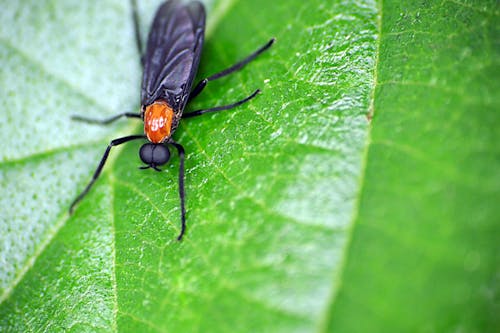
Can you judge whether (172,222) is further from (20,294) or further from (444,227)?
(444,227)

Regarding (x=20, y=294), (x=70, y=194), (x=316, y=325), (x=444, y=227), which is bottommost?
(x=20, y=294)

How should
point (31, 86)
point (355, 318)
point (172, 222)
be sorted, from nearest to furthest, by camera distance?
point (355, 318) < point (172, 222) < point (31, 86)

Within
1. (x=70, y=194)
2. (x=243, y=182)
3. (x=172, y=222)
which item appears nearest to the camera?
(x=243, y=182)

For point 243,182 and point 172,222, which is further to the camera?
point 172,222

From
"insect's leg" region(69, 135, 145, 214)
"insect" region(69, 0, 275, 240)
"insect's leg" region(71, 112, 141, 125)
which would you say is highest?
"insect" region(69, 0, 275, 240)

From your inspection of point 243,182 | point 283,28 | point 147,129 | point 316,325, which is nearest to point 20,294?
point 147,129

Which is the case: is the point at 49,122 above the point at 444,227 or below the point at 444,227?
below

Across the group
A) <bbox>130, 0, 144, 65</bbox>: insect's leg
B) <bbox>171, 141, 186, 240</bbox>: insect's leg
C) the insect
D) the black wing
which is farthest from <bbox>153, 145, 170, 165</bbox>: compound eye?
<bbox>130, 0, 144, 65</bbox>: insect's leg

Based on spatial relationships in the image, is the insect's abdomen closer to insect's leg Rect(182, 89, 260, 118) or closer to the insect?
the insect
